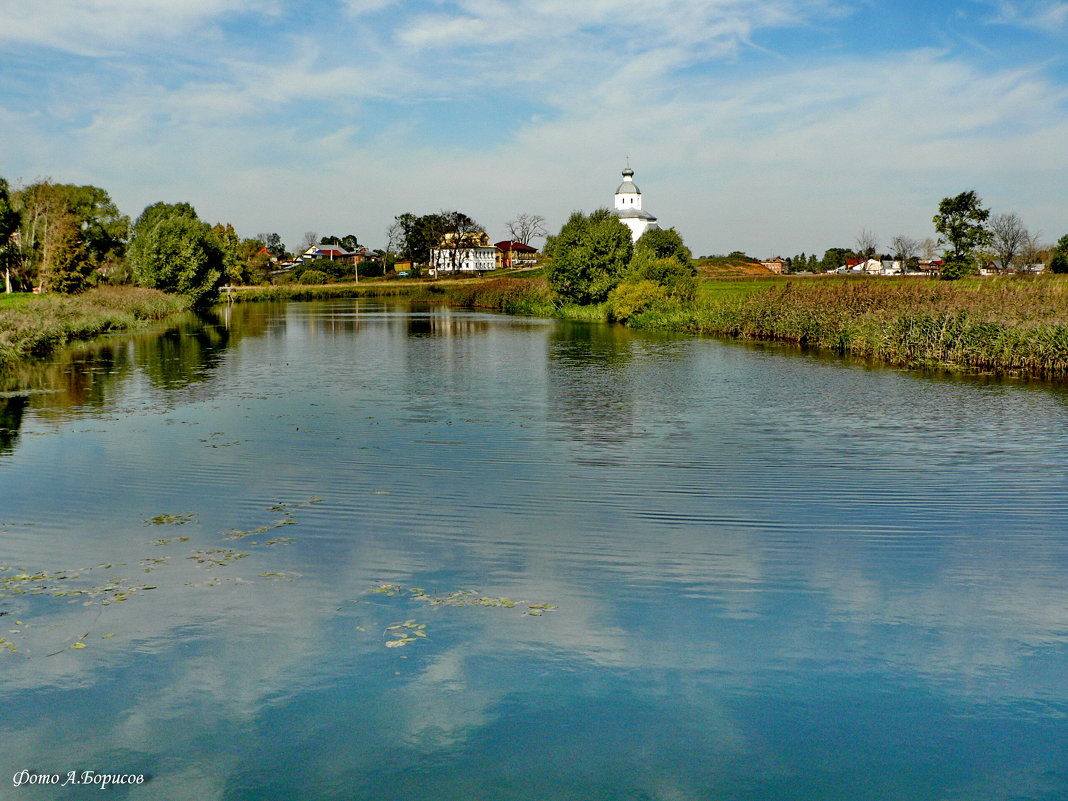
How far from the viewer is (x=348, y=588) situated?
30.0 ft

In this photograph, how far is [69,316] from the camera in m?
41.5

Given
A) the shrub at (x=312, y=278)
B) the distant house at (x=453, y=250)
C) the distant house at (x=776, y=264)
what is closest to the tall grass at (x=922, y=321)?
the shrub at (x=312, y=278)

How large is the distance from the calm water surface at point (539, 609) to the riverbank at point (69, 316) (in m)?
17.0

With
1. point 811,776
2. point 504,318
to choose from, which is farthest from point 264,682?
point 504,318

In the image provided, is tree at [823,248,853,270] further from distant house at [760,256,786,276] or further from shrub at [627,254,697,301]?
shrub at [627,254,697,301]

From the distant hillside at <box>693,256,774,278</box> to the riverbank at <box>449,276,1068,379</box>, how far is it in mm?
55947

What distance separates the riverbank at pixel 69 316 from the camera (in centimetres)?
3284

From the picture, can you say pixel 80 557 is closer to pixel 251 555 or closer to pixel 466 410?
pixel 251 555

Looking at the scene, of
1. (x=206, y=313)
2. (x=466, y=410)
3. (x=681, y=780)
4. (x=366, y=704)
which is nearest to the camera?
(x=681, y=780)

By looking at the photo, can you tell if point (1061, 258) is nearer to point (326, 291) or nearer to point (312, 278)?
point (326, 291)

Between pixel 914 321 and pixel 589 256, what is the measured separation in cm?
3356

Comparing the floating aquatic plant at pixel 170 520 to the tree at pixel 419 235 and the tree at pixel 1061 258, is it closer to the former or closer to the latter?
the tree at pixel 1061 258

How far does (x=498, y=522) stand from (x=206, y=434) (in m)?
8.92

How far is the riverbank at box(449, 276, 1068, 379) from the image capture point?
1101 inches
